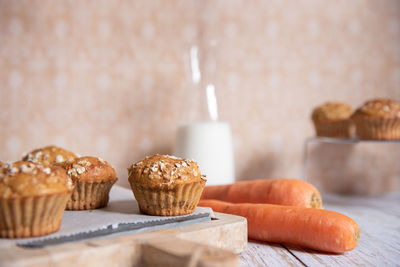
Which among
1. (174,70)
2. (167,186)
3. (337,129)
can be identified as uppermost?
(174,70)

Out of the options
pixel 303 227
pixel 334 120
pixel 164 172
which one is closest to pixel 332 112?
pixel 334 120

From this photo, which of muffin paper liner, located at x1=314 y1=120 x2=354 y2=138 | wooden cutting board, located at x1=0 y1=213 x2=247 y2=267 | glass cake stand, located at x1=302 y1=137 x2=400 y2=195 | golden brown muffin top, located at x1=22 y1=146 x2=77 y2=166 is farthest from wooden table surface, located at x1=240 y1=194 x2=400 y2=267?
glass cake stand, located at x1=302 y1=137 x2=400 y2=195

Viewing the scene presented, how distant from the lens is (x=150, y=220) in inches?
41.7

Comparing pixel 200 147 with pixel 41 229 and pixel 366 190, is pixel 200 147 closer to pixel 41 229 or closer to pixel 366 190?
pixel 41 229

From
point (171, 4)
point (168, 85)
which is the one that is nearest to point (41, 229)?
point (168, 85)

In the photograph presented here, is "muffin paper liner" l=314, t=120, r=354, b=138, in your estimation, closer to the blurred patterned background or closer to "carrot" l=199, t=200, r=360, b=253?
the blurred patterned background

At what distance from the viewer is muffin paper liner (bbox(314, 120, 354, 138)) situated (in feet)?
6.91

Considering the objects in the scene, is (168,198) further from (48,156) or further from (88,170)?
(48,156)

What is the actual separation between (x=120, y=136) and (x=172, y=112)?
1.06ft

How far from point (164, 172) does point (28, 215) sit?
1.24 feet

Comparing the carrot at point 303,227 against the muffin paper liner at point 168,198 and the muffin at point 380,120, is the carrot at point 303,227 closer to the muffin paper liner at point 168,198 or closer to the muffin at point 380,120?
the muffin paper liner at point 168,198

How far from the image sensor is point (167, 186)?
1115 mm

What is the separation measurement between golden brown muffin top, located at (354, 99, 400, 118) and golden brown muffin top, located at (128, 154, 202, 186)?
1.15 metres

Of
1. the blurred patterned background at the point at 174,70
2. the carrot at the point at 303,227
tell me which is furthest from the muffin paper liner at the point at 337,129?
the carrot at the point at 303,227
